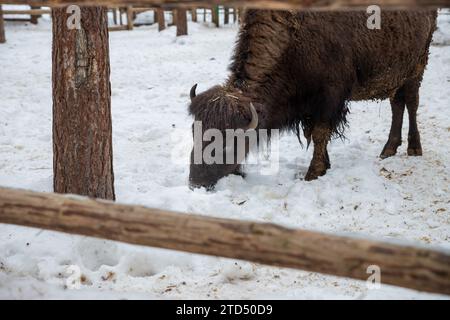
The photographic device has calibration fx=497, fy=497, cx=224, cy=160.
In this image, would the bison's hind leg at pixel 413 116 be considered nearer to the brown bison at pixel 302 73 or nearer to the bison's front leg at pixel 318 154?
the brown bison at pixel 302 73

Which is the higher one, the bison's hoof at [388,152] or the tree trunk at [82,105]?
the tree trunk at [82,105]

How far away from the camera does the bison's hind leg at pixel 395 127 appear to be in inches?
241

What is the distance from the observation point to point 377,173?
5395 millimetres

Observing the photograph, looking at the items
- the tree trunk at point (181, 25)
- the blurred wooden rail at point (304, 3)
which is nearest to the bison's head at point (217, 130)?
the blurred wooden rail at point (304, 3)

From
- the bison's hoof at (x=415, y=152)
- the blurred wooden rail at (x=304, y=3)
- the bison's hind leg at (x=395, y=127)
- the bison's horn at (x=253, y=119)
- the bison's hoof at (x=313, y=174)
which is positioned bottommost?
the bison's hoof at (x=313, y=174)

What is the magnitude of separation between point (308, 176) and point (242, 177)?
2.36 feet

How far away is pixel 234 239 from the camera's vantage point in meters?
2.00

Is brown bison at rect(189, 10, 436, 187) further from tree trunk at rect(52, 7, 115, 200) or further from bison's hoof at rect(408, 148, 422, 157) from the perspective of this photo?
tree trunk at rect(52, 7, 115, 200)

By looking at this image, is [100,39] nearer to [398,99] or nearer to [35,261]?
[35,261]

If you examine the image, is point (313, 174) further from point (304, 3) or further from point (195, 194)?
point (304, 3)

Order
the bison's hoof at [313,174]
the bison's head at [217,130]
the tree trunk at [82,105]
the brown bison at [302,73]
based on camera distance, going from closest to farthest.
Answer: the tree trunk at [82,105] < the bison's head at [217,130] < the brown bison at [302,73] < the bison's hoof at [313,174]

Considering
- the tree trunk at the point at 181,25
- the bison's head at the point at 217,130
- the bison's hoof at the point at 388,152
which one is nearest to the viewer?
the bison's head at the point at 217,130

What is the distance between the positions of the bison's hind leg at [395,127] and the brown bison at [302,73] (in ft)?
2.46
